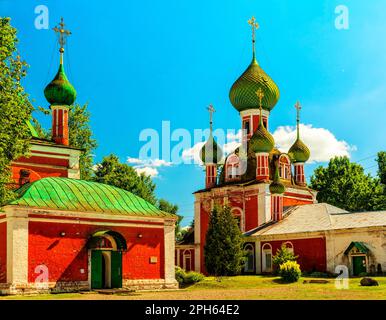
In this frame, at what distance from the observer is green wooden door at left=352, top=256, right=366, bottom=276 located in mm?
32091

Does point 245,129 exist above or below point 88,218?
above

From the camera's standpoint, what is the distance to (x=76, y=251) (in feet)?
81.5

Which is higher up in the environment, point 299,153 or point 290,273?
point 299,153

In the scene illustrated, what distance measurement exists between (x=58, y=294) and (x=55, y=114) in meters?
12.4

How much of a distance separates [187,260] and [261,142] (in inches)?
401

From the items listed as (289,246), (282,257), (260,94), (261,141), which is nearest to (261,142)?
(261,141)

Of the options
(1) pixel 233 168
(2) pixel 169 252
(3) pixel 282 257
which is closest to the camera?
(2) pixel 169 252

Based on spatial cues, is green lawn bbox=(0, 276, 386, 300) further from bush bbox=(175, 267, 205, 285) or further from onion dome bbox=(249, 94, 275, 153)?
onion dome bbox=(249, 94, 275, 153)

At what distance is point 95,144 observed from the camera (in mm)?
47500

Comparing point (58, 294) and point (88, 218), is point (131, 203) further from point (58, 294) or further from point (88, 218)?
point (58, 294)

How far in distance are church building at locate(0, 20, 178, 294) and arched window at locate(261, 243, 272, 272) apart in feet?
36.6

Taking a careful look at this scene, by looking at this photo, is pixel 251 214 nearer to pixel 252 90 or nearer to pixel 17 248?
pixel 252 90
